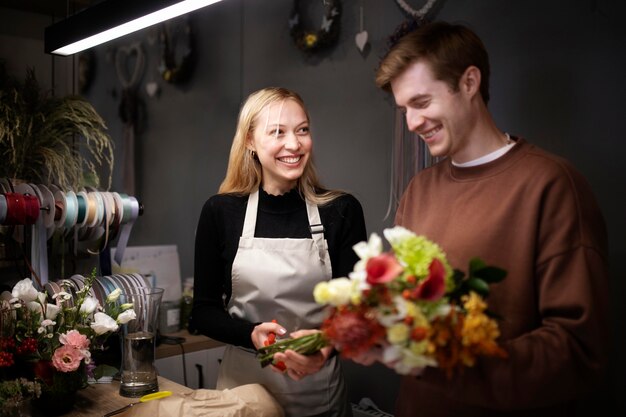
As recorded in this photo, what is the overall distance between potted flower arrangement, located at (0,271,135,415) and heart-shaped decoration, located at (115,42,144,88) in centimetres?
315

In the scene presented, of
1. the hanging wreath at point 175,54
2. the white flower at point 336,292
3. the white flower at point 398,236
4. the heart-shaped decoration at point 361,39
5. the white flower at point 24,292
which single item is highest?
the hanging wreath at point 175,54

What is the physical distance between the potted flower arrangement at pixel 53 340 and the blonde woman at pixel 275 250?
1.09ft

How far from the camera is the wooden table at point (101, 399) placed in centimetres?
166

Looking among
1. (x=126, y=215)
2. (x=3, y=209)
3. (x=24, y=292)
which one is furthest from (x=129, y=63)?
(x=24, y=292)

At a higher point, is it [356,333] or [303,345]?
[356,333]

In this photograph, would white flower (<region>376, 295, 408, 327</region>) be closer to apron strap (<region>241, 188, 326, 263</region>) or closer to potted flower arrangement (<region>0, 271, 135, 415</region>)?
apron strap (<region>241, 188, 326, 263</region>)

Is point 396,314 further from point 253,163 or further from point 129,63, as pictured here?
point 129,63

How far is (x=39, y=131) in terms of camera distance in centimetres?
232

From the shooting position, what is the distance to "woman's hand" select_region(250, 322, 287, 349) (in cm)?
167

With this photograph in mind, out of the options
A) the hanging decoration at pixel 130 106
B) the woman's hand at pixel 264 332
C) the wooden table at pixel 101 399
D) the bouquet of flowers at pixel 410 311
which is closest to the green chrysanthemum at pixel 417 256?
the bouquet of flowers at pixel 410 311

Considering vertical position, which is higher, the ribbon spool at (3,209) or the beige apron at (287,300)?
the ribbon spool at (3,209)

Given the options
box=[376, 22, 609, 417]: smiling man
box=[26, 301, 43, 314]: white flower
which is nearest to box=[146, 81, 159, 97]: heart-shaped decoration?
box=[26, 301, 43, 314]: white flower

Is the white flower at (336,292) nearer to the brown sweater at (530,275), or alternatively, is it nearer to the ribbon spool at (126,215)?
the brown sweater at (530,275)

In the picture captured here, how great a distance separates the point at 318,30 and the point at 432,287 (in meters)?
2.46
